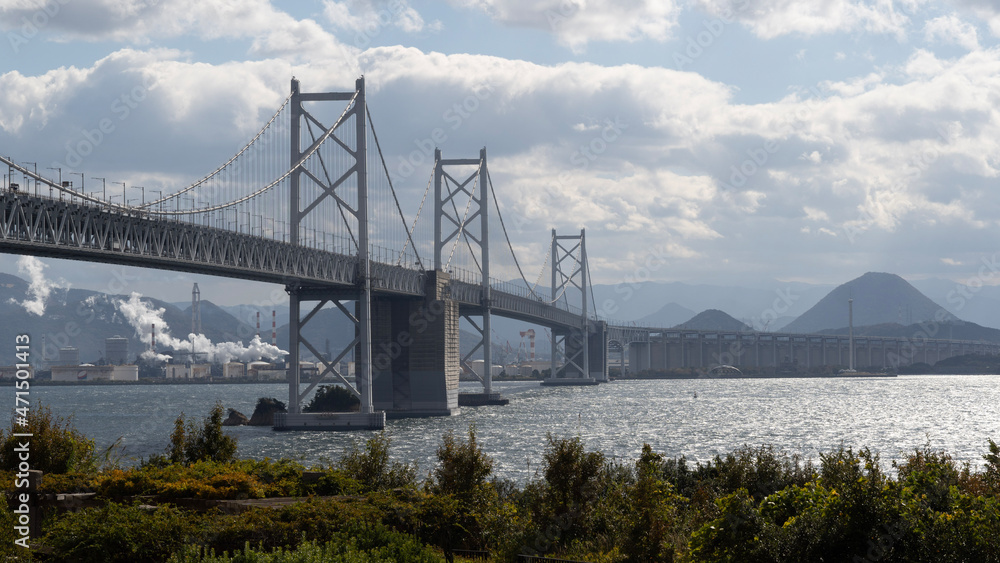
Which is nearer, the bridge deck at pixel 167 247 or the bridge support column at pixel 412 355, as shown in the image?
the bridge deck at pixel 167 247

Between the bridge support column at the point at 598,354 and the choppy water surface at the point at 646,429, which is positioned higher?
the bridge support column at the point at 598,354

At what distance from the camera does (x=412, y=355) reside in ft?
234

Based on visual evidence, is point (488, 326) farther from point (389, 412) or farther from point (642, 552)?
point (642, 552)

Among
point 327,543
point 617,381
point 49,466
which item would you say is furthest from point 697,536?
point 617,381

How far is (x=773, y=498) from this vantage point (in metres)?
10.8

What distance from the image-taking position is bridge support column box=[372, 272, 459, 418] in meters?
71.2

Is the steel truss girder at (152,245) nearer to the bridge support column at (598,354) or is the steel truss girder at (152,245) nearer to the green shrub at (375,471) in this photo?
the green shrub at (375,471)

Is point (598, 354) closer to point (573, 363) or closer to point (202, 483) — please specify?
point (573, 363)

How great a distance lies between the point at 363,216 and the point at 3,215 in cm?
2899

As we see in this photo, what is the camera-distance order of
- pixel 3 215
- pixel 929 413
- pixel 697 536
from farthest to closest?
pixel 929 413
pixel 3 215
pixel 697 536

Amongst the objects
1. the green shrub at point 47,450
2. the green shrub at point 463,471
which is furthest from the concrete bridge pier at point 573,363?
the green shrub at point 463,471

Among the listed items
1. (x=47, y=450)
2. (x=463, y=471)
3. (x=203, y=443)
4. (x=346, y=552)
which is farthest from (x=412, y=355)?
(x=346, y=552)

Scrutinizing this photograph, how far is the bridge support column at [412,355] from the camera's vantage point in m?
71.2

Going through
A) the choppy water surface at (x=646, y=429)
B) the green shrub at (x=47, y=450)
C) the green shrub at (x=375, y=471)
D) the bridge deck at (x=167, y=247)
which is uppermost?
the bridge deck at (x=167, y=247)
